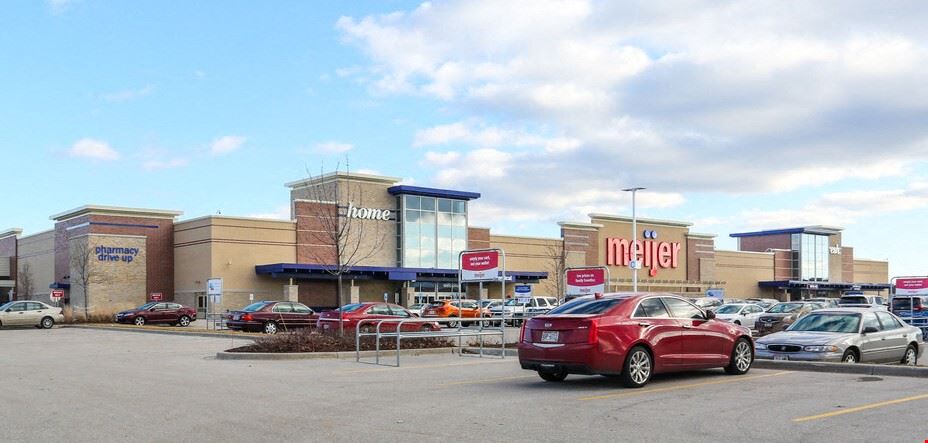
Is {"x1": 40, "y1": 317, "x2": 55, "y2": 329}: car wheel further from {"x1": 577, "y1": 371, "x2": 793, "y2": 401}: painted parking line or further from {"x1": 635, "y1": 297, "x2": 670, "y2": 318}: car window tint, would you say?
{"x1": 577, "y1": 371, "x2": 793, "y2": 401}: painted parking line

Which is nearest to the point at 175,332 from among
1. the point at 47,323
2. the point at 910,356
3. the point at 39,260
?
the point at 47,323

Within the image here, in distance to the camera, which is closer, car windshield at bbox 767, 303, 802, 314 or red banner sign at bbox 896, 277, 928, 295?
red banner sign at bbox 896, 277, 928, 295

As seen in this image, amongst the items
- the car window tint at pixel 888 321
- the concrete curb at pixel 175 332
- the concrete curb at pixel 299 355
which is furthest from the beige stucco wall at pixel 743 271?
the concrete curb at pixel 299 355

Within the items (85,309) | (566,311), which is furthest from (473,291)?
(566,311)

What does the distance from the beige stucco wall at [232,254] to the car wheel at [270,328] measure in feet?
77.4

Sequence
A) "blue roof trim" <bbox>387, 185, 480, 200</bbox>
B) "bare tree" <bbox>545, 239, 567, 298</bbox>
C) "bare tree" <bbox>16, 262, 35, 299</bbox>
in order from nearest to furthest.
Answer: "blue roof trim" <bbox>387, 185, 480, 200</bbox>
"bare tree" <bbox>16, 262, 35, 299</bbox>
"bare tree" <bbox>545, 239, 567, 298</bbox>

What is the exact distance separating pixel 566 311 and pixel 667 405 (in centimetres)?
299

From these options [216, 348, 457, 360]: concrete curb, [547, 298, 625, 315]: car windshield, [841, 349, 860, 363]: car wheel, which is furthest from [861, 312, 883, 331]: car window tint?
[216, 348, 457, 360]: concrete curb

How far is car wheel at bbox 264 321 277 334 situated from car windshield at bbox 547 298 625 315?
2120 centimetres

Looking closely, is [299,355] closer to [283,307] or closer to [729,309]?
[283,307]

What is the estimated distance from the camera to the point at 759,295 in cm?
9525

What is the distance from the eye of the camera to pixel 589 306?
1387cm

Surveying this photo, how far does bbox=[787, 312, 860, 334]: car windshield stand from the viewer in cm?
1784

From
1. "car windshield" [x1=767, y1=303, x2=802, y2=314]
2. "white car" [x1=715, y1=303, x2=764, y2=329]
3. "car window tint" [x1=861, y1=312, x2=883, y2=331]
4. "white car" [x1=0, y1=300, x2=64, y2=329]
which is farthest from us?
"white car" [x1=0, y1=300, x2=64, y2=329]
